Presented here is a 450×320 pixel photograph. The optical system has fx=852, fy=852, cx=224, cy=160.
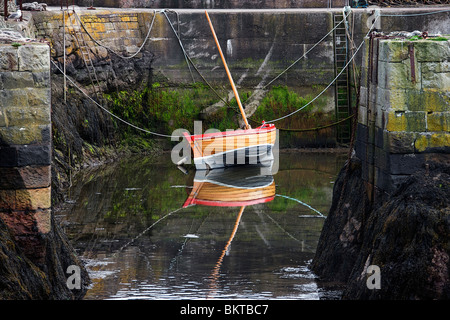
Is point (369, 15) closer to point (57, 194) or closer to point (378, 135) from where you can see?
point (57, 194)

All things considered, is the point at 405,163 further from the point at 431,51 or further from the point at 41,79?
the point at 41,79

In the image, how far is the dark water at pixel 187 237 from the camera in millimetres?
8797

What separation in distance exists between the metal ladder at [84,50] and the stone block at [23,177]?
11.1m

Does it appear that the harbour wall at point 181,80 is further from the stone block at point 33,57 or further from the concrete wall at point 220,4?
the concrete wall at point 220,4

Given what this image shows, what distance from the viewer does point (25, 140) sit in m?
7.72

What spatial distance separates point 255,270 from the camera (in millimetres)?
9508

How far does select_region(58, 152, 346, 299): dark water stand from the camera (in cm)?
880

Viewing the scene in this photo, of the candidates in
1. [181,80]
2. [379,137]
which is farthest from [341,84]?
[379,137]

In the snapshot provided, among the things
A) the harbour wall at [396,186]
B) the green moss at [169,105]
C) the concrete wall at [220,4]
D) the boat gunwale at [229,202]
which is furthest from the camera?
the concrete wall at [220,4]

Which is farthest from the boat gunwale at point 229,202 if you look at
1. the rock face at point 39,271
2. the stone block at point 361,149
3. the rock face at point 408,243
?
the rock face at point 408,243

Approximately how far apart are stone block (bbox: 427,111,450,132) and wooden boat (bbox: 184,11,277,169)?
404 inches

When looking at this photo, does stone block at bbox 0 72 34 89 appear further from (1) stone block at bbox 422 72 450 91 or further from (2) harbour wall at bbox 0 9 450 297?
(1) stone block at bbox 422 72 450 91
